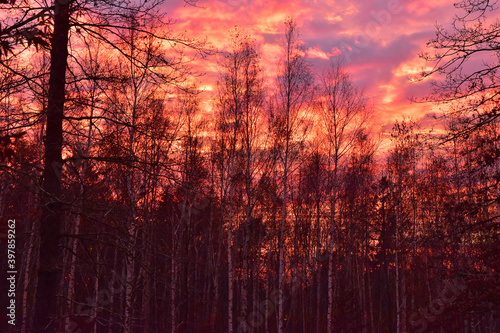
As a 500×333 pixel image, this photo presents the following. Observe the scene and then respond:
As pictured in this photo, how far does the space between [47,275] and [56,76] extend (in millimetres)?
2537

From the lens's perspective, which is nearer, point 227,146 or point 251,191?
point 251,191

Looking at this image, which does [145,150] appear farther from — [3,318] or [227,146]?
[3,318]

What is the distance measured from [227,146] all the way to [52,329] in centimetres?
1519

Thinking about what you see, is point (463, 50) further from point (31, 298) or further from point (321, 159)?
point (31, 298)

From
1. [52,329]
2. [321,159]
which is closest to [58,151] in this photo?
[52,329]

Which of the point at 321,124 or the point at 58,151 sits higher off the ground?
the point at 321,124

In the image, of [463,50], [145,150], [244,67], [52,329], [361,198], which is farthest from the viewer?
[361,198]

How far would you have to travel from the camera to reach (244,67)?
18.7m

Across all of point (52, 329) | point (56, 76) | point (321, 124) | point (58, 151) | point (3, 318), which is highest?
point (321, 124)

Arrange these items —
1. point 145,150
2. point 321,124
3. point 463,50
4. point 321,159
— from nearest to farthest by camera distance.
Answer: point 463,50 < point 145,150 < point 321,124 < point 321,159

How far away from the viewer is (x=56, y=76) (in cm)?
510

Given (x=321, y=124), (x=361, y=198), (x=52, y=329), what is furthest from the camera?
(x=361, y=198)

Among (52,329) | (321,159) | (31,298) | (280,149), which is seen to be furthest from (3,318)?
(52,329)

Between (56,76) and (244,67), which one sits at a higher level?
(244,67)
